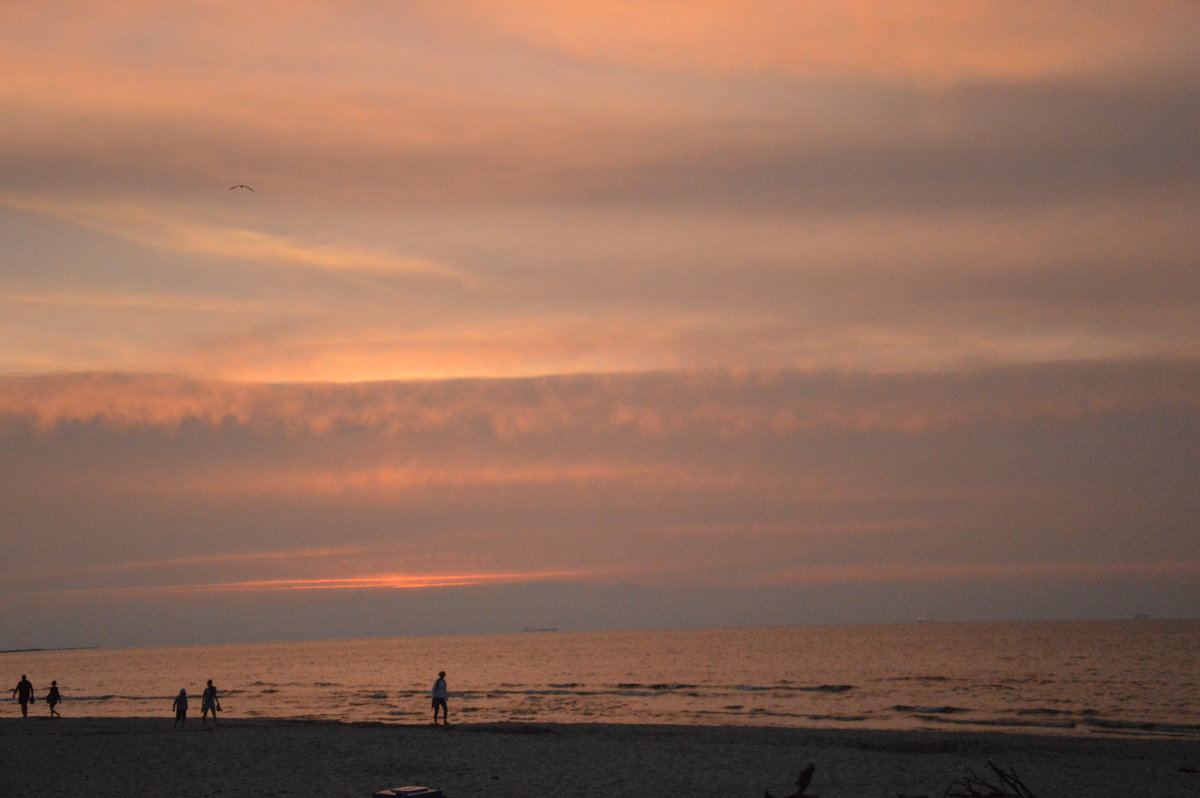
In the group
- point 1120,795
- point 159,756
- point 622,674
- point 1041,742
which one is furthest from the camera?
point 622,674

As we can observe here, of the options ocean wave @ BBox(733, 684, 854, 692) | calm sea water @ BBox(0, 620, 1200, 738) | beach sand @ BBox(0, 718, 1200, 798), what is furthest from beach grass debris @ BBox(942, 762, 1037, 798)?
ocean wave @ BBox(733, 684, 854, 692)

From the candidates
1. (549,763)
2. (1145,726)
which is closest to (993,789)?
(549,763)

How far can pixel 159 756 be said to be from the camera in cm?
2675

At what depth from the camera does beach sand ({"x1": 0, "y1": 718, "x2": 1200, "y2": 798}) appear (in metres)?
21.9

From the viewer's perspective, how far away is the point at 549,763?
83.9 feet

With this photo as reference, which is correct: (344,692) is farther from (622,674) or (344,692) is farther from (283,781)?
(283,781)

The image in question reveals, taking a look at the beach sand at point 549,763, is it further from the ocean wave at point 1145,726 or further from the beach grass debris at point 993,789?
the ocean wave at point 1145,726

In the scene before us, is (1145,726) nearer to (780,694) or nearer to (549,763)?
(780,694)

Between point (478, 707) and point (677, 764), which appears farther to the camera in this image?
point (478, 707)

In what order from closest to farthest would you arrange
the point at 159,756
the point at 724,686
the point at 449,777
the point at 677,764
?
1. the point at 449,777
2. the point at 677,764
3. the point at 159,756
4. the point at 724,686

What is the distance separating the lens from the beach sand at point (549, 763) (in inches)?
861

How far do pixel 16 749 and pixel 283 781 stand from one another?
36.3ft

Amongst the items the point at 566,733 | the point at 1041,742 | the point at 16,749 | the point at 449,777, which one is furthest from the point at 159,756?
the point at 1041,742

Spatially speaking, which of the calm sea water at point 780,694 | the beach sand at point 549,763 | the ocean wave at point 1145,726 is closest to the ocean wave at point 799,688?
the calm sea water at point 780,694
